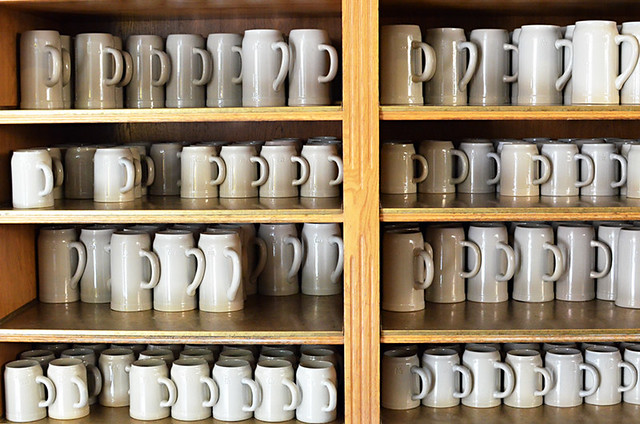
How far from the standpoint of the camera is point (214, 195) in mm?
2135

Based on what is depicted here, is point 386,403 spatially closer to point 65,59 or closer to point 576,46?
point 576,46

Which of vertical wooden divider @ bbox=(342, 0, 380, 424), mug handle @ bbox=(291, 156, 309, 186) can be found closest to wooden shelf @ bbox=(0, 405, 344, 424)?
vertical wooden divider @ bbox=(342, 0, 380, 424)

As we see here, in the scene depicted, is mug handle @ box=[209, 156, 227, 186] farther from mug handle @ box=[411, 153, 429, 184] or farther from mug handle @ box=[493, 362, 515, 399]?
mug handle @ box=[493, 362, 515, 399]

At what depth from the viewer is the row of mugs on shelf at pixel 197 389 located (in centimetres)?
201

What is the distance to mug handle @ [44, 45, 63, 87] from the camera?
205 centimetres

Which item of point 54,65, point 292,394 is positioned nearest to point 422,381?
point 292,394

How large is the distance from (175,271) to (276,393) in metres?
0.38

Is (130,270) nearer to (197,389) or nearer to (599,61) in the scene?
(197,389)

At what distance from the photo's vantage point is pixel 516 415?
80.6 inches

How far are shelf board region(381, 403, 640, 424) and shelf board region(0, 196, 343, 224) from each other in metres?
0.51

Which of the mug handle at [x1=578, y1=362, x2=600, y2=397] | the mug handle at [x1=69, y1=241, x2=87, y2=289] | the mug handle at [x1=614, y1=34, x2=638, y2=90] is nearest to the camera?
the mug handle at [x1=614, y1=34, x2=638, y2=90]

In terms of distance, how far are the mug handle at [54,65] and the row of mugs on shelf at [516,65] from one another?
2.46 ft

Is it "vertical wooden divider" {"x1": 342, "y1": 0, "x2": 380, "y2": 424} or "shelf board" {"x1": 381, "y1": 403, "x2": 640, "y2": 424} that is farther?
"shelf board" {"x1": 381, "y1": 403, "x2": 640, "y2": 424}

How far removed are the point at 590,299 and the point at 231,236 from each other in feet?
2.97
